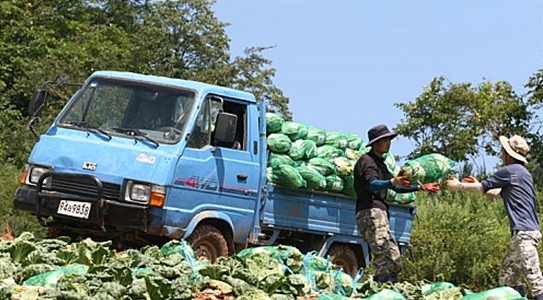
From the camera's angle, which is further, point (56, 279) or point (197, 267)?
point (197, 267)

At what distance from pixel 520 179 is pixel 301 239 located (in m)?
3.42

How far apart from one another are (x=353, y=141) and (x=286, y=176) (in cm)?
156

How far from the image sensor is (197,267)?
748 cm

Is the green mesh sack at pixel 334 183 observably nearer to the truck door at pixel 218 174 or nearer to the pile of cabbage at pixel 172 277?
the truck door at pixel 218 174

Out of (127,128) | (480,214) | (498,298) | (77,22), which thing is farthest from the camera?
(77,22)

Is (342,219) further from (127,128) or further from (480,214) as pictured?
(480,214)

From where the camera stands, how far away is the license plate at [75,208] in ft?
34.2

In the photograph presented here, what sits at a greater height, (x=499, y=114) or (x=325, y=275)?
(x=499, y=114)

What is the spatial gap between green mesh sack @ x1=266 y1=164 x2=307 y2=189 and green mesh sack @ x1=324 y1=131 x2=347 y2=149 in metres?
1.05

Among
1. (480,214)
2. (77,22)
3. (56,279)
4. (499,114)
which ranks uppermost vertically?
(77,22)

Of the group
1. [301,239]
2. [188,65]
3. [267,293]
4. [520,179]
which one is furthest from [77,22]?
[267,293]

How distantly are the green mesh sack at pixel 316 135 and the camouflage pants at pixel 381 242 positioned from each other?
2.28m

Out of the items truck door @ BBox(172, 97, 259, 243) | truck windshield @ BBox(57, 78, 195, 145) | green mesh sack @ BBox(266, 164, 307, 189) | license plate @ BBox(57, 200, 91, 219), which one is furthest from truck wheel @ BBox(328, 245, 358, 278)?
license plate @ BBox(57, 200, 91, 219)

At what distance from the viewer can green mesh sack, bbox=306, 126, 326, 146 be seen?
1248cm
